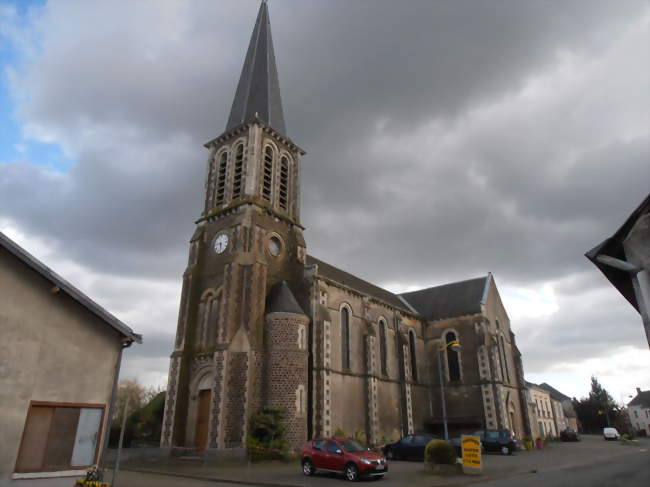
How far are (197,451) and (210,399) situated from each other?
2508 millimetres

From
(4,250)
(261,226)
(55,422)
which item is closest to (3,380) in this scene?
(55,422)

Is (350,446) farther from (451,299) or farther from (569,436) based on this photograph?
(569,436)

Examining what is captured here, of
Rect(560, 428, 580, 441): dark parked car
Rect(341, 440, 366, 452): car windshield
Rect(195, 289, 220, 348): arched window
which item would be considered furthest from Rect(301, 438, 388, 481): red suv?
Rect(560, 428, 580, 441): dark parked car

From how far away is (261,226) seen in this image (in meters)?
27.1

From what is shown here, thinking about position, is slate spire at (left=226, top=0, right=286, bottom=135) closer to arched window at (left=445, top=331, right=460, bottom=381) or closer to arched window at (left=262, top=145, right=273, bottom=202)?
arched window at (left=262, top=145, right=273, bottom=202)

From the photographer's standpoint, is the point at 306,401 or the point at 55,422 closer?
the point at 55,422

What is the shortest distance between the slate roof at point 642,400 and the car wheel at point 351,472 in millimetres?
89251

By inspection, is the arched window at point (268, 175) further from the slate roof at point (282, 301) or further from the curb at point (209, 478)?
the curb at point (209, 478)

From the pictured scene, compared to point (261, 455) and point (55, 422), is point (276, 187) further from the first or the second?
point (55, 422)

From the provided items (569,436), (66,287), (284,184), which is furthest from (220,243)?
(569,436)

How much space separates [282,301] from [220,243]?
5.72 m

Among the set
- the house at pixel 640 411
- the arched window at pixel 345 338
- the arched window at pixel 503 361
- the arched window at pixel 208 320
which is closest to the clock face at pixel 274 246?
the arched window at pixel 208 320

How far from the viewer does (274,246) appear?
92.3 feet

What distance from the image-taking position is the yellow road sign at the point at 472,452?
52.5 feet
